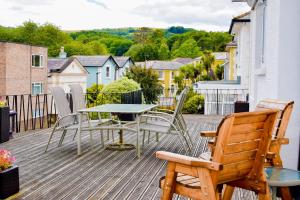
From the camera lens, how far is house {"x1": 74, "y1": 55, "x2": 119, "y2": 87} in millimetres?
45781

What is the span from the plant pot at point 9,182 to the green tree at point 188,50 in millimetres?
64608

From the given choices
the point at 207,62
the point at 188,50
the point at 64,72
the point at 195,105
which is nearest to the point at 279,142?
the point at 195,105

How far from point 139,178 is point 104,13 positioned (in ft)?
163

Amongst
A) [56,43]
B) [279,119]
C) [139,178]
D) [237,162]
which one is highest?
[56,43]

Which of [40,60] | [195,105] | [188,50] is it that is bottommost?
[195,105]

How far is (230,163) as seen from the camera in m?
2.58

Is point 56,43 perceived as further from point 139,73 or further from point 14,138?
point 14,138

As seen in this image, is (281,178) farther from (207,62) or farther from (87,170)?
(207,62)

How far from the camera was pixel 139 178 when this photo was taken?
16.3ft

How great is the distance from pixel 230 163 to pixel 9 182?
2.46 metres

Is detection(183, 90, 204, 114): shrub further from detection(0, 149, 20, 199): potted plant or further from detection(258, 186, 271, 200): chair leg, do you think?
detection(258, 186, 271, 200): chair leg

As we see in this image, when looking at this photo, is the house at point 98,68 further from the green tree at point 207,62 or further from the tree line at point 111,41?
the tree line at point 111,41

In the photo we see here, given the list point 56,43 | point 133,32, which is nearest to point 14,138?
point 56,43

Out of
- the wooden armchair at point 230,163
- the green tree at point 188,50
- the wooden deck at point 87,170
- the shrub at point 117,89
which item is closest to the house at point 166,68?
the green tree at point 188,50
